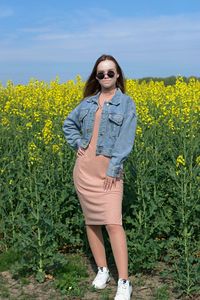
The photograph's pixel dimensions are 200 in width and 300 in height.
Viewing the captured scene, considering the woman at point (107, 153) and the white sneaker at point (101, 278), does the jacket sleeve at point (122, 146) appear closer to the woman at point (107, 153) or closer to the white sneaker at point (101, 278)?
the woman at point (107, 153)

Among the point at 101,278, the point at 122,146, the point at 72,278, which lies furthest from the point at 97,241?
the point at 122,146

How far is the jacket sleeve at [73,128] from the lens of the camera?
15.1 feet

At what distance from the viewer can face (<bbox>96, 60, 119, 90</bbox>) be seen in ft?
14.2

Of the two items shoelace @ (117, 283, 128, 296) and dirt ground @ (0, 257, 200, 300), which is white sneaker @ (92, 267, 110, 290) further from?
shoelace @ (117, 283, 128, 296)

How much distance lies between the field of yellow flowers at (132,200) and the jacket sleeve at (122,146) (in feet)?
1.80

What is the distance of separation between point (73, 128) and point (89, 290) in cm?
135

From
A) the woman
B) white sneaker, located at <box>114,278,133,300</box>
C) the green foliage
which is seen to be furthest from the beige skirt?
the green foliage

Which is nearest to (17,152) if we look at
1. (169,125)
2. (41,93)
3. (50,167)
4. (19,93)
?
(50,167)

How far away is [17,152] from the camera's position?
20.1 ft

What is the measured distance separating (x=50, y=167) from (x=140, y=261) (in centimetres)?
129

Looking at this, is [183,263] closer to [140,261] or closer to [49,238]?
[140,261]

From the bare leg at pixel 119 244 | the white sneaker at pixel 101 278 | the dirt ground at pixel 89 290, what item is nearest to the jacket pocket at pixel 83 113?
the bare leg at pixel 119 244

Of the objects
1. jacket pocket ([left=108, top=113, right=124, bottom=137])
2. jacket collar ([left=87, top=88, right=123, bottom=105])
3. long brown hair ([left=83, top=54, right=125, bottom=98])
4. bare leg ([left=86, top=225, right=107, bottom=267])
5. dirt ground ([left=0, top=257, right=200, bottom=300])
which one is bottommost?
dirt ground ([left=0, top=257, right=200, bottom=300])

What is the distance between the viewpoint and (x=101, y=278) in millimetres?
4684
